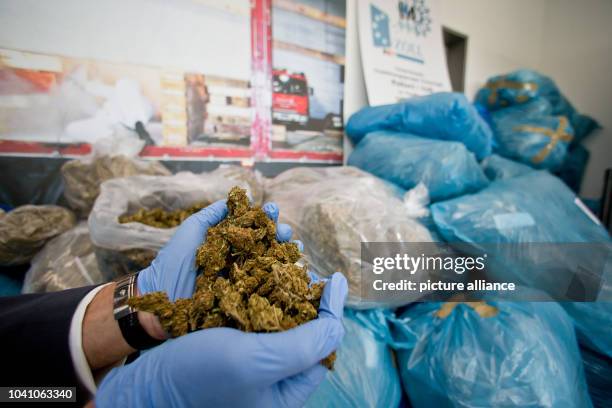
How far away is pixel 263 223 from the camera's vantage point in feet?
1.93

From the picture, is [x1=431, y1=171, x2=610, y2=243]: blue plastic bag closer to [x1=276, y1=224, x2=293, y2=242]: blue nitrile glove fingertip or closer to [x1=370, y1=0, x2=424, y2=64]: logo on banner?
[x1=276, y1=224, x2=293, y2=242]: blue nitrile glove fingertip

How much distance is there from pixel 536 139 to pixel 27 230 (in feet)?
8.52

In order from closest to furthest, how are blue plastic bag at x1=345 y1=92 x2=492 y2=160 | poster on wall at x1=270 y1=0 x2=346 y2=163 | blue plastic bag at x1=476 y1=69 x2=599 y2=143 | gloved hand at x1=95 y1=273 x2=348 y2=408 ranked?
gloved hand at x1=95 y1=273 x2=348 y2=408, blue plastic bag at x1=345 y1=92 x2=492 y2=160, poster on wall at x1=270 y1=0 x2=346 y2=163, blue plastic bag at x1=476 y1=69 x2=599 y2=143

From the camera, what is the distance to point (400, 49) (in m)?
1.64

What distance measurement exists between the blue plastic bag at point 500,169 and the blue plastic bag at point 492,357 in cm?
78

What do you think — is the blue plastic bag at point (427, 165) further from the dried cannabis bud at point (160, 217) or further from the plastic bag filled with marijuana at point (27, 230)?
the plastic bag filled with marijuana at point (27, 230)

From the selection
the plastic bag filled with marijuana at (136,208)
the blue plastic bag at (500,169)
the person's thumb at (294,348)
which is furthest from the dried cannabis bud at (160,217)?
the blue plastic bag at (500,169)

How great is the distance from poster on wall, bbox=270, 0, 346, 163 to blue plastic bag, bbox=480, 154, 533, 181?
2.89 ft

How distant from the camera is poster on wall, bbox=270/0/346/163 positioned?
1327 millimetres

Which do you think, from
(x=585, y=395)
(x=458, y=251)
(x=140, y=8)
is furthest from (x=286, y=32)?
(x=585, y=395)

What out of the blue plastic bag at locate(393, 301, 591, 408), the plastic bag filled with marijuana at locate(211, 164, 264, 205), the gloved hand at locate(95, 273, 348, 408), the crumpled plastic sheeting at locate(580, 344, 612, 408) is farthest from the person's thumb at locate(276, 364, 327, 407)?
the crumpled plastic sheeting at locate(580, 344, 612, 408)

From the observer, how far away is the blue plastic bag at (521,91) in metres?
1.77

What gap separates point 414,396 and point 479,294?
1.48ft

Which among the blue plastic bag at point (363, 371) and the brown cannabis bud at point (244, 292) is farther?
the blue plastic bag at point (363, 371)
